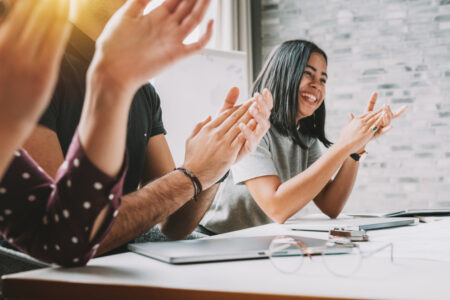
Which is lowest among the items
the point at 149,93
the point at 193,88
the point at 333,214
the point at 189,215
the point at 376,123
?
the point at 333,214

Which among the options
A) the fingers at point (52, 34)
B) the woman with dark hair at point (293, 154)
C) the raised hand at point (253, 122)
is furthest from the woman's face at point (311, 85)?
the fingers at point (52, 34)

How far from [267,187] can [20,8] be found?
1228 mm

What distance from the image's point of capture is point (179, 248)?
2.63 ft

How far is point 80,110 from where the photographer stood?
3.75 ft

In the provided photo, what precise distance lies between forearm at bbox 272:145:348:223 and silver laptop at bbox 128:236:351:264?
1.92 feet

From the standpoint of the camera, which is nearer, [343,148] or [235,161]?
[235,161]

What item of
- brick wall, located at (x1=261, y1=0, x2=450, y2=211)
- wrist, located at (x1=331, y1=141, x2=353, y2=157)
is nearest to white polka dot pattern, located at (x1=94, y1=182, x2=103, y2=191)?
wrist, located at (x1=331, y1=141, x2=353, y2=157)

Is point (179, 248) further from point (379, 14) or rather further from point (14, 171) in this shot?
point (379, 14)

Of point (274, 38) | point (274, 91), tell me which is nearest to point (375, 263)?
point (274, 91)

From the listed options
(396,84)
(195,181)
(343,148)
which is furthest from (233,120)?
(396,84)

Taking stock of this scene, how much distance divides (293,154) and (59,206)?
141 cm

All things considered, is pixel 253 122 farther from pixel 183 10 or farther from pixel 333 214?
pixel 333 214

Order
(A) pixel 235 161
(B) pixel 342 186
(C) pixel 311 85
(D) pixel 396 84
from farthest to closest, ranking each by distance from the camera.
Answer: (D) pixel 396 84, (C) pixel 311 85, (B) pixel 342 186, (A) pixel 235 161

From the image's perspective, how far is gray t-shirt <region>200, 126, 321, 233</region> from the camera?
1.64m
